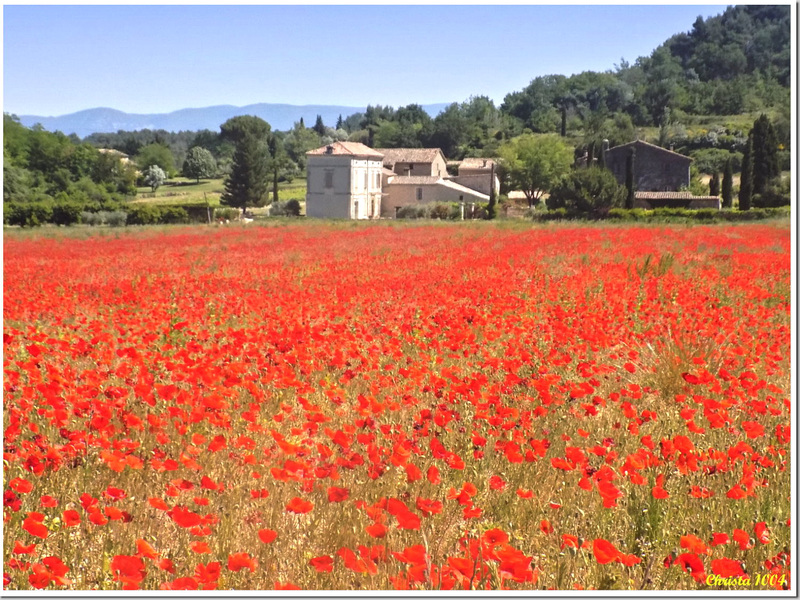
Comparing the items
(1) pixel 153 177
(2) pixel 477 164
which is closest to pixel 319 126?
(2) pixel 477 164

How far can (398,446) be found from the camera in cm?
343

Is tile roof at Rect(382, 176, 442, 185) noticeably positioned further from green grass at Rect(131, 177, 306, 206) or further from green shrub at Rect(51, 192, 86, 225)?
green shrub at Rect(51, 192, 86, 225)

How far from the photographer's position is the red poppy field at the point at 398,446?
2887mm

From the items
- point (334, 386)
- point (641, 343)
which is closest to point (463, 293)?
point (641, 343)

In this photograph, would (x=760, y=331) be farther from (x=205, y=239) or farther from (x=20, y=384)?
(x=205, y=239)

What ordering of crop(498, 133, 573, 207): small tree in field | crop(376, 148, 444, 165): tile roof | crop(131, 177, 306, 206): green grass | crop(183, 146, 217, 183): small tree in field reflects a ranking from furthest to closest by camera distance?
crop(183, 146, 217, 183): small tree in field < crop(376, 148, 444, 165): tile roof < crop(131, 177, 306, 206): green grass < crop(498, 133, 573, 207): small tree in field

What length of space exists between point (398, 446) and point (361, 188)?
63157mm

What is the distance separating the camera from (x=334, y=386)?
5.22 metres

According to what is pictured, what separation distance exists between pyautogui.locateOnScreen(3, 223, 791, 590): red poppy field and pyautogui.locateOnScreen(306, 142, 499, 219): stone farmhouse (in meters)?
55.1

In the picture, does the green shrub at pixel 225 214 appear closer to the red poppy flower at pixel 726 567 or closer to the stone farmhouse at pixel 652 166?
the stone farmhouse at pixel 652 166

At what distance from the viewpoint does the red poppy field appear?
289cm

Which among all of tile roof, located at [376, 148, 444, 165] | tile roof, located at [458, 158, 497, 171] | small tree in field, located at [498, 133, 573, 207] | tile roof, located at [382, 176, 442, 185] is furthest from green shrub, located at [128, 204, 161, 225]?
tile roof, located at [458, 158, 497, 171]

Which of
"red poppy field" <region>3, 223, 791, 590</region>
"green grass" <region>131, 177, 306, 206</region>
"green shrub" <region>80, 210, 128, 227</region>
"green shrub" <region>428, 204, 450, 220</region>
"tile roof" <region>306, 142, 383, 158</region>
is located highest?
"tile roof" <region>306, 142, 383, 158</region>

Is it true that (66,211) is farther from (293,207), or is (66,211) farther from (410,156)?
(410,156)
